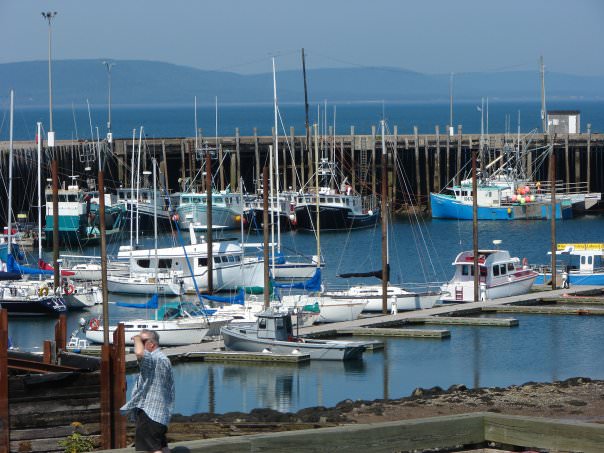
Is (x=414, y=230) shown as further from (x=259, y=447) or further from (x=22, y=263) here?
(x=259, y=447)

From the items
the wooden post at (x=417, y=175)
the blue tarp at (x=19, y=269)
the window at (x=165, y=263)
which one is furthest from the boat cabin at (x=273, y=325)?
the wooden post at (x=417, y=175)

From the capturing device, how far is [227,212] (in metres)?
72.0

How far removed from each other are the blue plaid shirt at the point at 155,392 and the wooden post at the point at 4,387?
2596 mm

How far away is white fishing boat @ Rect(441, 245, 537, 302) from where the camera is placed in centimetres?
4344

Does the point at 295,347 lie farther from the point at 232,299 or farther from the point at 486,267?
the point at 486,267

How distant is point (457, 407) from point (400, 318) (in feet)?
49.5

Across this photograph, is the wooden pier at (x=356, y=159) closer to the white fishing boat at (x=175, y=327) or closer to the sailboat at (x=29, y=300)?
the sailboat at (x=29, y=300)

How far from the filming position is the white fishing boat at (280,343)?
32344 millimetres

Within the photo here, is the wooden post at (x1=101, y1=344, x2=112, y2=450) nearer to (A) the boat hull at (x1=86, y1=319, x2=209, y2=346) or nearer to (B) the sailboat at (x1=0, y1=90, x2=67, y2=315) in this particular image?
(A) the boat hull at (x1=86, y1=319, x2=209, y2=346)

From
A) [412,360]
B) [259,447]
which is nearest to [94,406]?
[259,447]

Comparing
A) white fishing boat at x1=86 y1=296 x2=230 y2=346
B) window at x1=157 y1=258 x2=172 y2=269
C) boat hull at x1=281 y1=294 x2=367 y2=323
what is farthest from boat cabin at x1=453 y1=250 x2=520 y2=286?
window at x1=157 y1=258 x2=172 y2=269

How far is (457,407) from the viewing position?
2348cm

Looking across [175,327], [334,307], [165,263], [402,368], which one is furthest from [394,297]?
[165,263]

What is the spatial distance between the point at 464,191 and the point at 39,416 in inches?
2595
